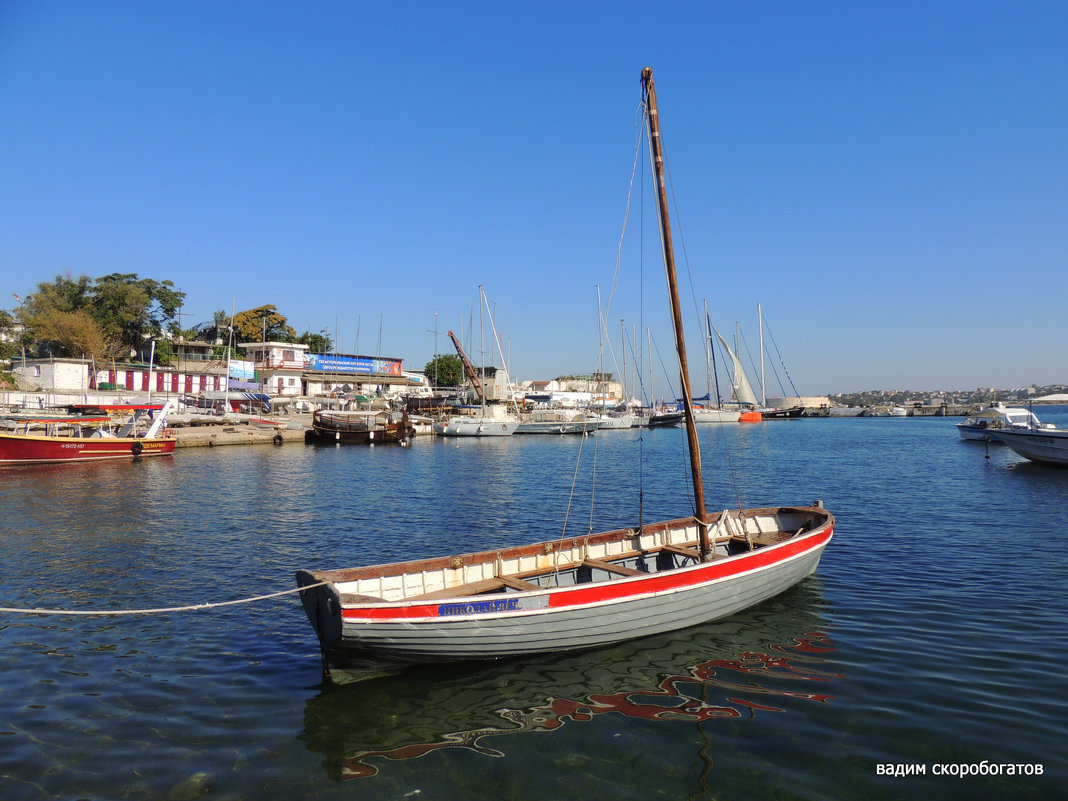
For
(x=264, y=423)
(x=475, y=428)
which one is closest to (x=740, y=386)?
(x=475, y=428)

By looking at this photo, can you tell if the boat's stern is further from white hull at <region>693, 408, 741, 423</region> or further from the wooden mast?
white hull at <region>693, 408, 741, 423</region>

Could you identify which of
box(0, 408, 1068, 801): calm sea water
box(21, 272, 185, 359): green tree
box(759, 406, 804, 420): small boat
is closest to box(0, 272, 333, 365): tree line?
box(21, 272, 185, 359): green tree

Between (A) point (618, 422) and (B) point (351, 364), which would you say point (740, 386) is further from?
(B) point (351, 364)

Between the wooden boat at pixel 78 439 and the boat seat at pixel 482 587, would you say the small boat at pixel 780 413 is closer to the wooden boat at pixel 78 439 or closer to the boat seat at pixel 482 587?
the wooden boat at pixel 78 439

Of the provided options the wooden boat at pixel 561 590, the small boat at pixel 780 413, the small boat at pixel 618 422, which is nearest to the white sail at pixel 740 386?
the small boat at pixel 780 413

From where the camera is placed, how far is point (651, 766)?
8109 mm

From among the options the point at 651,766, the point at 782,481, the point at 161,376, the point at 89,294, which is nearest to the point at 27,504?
the point at 651,766

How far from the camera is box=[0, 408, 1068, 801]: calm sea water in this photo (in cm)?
787

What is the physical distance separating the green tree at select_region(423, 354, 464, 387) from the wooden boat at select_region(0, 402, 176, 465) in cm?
7511

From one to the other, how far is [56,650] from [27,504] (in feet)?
64.2

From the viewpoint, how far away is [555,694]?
33.1 ft

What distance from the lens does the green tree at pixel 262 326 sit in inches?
4144

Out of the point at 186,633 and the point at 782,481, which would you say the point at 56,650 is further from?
the point at 782,481

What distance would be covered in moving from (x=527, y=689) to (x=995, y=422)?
201 feet
